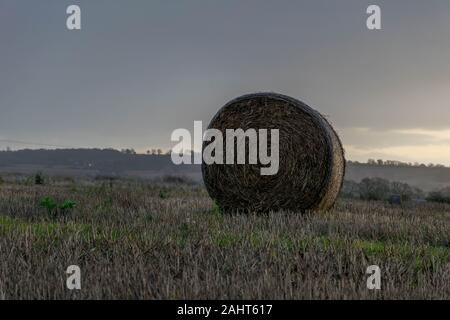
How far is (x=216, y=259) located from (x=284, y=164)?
595 cm

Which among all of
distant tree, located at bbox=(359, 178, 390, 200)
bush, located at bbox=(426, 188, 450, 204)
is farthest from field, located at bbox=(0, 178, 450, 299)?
bush, located at bbox=(426, 188, 450, 204)

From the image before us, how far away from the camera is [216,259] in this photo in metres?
5.68

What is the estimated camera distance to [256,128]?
11.5m

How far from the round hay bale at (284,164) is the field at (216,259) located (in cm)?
222

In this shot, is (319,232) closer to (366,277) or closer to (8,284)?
(366,277)

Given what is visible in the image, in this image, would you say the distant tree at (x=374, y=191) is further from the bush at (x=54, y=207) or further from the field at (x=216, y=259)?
Result: the bush at (x=54, y=207)

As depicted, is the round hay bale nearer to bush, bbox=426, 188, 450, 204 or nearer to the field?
the field

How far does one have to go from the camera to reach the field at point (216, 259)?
4.59 m

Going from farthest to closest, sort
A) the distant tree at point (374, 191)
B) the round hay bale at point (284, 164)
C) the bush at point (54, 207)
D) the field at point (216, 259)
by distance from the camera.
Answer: the distant tree at point (374, 191), the round hay bale at point (284, 164), the bush at point (54, 207), the field at point (216, 259)

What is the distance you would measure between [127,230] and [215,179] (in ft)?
14.7

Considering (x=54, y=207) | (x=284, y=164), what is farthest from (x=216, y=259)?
(x=284, y=164)

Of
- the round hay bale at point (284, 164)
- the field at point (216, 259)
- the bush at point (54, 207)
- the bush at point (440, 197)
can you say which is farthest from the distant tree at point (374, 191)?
the bush at point (54, 207)

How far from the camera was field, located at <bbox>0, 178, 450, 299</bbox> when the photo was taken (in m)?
4.59

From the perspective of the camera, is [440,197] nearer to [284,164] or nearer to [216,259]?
[284,164]
